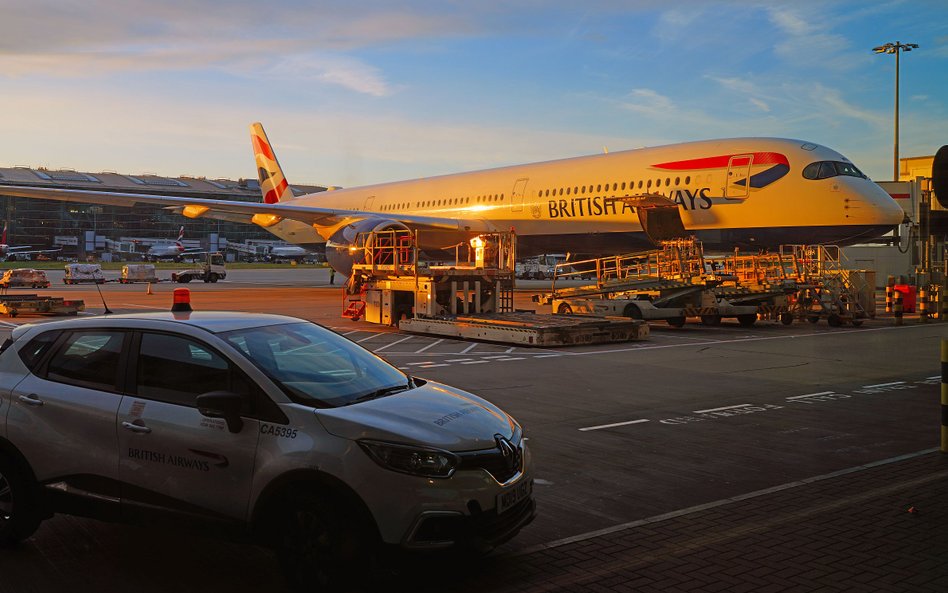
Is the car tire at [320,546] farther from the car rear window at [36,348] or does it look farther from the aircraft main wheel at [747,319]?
the aircraft main wheel at [747,319]

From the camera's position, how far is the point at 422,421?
4.85 meters

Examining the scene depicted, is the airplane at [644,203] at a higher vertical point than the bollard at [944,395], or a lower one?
higher

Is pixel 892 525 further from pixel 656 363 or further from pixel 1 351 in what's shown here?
pixel 656 363

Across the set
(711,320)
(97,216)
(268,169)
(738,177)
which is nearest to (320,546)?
(711,320)

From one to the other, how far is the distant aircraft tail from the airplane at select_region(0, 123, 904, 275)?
37.0 ft

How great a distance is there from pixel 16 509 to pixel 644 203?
2239cm

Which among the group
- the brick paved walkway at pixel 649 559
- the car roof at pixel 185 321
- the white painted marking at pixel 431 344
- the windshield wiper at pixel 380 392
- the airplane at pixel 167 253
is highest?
the airplane at pixel 167 253

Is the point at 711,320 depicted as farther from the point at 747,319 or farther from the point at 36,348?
the point at 36,348

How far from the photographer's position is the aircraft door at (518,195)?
3116 cm

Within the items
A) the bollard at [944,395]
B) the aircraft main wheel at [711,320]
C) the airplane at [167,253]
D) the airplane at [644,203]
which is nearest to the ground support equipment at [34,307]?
the airplane at [644,203]

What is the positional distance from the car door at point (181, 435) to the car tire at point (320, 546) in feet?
1.08

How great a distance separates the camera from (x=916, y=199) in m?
40.1

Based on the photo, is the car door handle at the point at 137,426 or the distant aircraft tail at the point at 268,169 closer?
the car door handle at the point at 137,426

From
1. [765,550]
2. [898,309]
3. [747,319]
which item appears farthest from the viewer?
[898,309]
